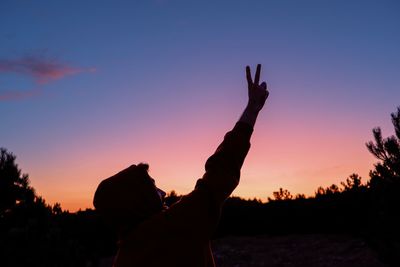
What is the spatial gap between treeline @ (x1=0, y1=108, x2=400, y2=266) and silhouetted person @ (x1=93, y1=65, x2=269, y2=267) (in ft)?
28.6

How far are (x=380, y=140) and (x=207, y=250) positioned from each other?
9.78 metres

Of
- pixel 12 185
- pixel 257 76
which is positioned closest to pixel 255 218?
pixel 12 185

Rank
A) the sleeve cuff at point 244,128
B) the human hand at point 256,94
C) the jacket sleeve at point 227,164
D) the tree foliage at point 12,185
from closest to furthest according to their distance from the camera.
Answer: the jacket sleeve at point 227,164, the sleeve cuff at point 244,128, the human hand at point 256,94, the tree foliage at point 12,185

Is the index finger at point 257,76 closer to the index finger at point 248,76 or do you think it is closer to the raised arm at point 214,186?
the index finger at point 248,76

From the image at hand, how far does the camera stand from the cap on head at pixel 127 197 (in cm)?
170

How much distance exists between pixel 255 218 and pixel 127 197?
18.7m

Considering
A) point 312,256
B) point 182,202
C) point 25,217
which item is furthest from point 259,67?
point 312,256

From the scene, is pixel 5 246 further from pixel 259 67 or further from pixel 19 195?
pixel 259 67

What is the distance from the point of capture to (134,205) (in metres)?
1.70

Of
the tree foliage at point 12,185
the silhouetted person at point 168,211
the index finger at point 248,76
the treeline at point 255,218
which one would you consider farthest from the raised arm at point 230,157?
the tree foliage at point 12,185

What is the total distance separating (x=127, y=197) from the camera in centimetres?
170

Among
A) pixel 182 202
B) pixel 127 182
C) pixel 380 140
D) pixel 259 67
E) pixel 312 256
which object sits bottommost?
pixel 312 256

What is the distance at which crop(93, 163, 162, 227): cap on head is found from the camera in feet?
5.59

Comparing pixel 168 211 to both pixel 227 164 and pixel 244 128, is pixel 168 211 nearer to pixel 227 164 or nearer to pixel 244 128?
pixel 227 164
